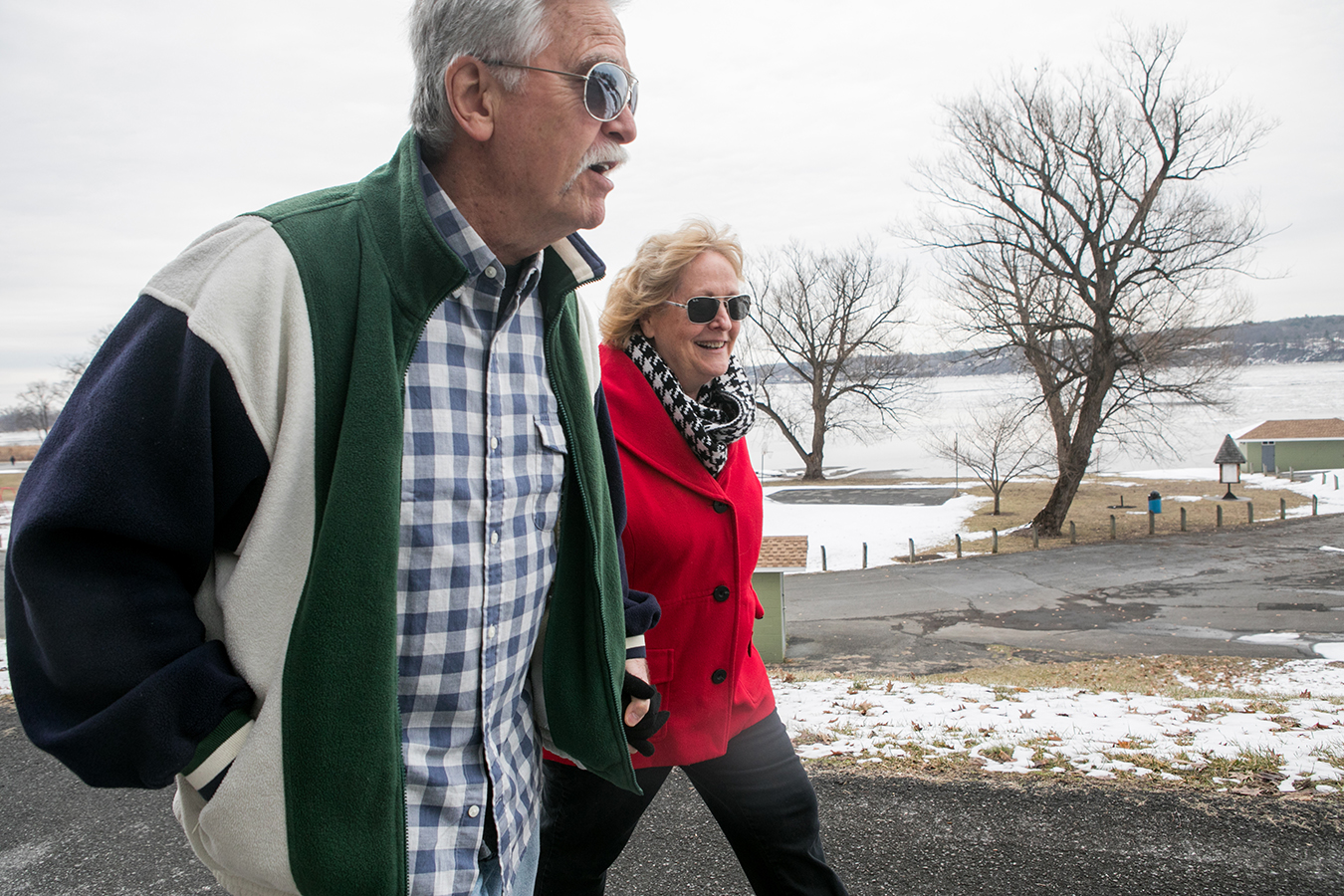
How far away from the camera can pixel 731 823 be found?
2311 millimetres

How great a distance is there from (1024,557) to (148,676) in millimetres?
20242

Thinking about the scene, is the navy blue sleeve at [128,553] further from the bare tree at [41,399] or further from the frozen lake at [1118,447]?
the bare tree at [41,399]

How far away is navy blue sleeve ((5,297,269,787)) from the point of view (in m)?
1.04

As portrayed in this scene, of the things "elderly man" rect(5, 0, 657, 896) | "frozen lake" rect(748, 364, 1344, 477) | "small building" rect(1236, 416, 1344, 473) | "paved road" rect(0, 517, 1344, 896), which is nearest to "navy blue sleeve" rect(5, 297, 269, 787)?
"elderly man" rect(5, 0, 657, 896)

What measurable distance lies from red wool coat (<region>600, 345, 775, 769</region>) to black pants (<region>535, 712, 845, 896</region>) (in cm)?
11

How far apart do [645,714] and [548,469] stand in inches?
27.9

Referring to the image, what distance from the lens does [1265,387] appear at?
89.4 meters

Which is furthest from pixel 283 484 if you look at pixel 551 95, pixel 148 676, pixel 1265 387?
pixel 1265 387

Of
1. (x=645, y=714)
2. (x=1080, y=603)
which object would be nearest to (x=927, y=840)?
(x=645, y=714)

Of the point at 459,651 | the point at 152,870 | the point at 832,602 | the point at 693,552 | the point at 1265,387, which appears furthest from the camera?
the point at 1265,387

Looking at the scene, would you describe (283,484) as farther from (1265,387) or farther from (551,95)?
(1265,387)

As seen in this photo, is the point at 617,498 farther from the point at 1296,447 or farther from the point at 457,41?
the point at 1296,447

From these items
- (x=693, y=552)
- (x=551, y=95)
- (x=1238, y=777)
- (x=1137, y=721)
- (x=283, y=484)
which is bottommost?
(x=1137, y=721)

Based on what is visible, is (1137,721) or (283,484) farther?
(1137,721)
